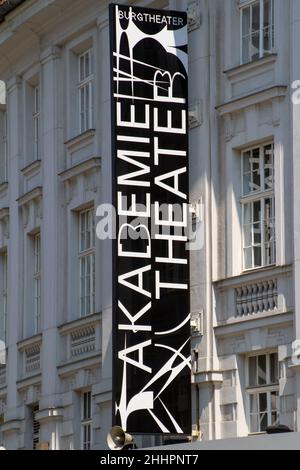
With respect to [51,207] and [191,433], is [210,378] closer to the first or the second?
[191,433]

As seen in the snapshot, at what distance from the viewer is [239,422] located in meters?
27.3

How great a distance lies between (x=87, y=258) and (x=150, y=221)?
5.16m

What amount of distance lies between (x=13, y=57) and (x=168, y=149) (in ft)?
32.5

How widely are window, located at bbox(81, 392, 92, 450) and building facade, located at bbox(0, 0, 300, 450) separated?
0.12 ft

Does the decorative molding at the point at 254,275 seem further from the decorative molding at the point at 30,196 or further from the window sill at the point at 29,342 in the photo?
the decorative molding at the point at 30,196

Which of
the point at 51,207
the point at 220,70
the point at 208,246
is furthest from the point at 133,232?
the point at 51,207

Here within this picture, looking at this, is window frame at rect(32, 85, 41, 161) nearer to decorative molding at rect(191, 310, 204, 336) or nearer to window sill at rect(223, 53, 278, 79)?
window sill at rect(223, 53, 278, 79)

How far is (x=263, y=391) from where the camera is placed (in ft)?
88.7

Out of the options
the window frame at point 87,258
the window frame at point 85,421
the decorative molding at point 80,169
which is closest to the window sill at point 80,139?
the decorative molding at point 80,169

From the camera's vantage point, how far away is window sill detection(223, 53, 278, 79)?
27609 mm

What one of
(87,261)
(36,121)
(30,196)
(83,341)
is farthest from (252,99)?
(36,121)
